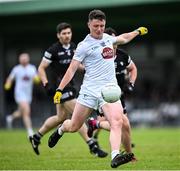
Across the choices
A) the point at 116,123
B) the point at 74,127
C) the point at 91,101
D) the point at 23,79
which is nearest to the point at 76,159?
the point at 74,127

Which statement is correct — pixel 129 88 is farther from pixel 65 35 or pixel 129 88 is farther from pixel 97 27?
pixel 97 27

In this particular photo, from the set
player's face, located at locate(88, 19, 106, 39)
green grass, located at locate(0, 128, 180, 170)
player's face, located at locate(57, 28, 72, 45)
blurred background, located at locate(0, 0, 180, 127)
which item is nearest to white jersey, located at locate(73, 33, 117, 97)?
player's face, located at locate(88, 19, 106, 39)

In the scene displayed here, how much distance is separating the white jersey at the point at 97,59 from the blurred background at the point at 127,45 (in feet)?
62.3

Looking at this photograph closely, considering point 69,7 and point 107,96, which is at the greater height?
point 69,7

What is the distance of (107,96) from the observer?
12078 mm

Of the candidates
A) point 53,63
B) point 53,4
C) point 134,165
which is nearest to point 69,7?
point 53,4

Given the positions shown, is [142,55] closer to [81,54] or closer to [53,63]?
[53,63]

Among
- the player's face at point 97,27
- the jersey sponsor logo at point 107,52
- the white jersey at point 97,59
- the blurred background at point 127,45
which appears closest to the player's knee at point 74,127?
the white jersey at point 97,59

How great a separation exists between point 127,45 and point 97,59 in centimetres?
2471

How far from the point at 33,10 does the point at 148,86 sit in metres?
6.98

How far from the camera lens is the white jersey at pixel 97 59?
12.2 meters

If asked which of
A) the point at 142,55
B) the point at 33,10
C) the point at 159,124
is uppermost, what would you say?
the point at 33,10

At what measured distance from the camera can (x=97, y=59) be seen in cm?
1223

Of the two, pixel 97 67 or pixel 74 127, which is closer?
pixel 97 67
